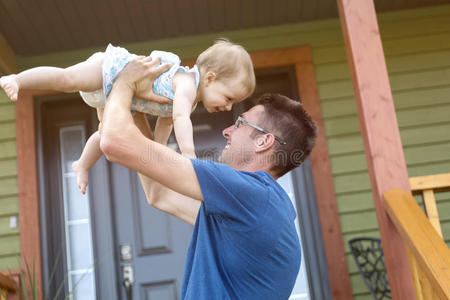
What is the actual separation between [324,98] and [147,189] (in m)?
2.51

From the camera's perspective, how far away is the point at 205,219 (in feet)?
5.32

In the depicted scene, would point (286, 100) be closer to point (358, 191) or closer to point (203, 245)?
point (203, 245)

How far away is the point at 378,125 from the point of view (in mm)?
2607

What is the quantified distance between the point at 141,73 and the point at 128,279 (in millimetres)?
2682

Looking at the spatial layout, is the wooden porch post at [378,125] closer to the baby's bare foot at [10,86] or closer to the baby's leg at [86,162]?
the baby's leg at [86,162]

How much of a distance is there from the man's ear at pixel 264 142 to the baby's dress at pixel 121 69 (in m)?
0.27

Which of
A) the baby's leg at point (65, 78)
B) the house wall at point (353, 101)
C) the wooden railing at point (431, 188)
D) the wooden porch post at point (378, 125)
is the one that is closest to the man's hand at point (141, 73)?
the baby's leg at point (65, 78)

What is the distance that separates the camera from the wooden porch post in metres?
2.46

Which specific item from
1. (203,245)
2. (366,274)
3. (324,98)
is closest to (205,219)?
(203,245)

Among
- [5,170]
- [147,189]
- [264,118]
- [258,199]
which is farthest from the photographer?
[5,170]

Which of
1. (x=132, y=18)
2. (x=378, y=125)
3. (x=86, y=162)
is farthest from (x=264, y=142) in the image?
(x=132, y=18)

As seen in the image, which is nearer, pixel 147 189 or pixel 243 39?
pixel 147 189

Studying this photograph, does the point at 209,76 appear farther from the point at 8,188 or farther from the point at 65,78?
the point at 8,188

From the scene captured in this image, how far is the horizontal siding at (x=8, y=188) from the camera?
400cm
